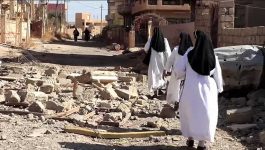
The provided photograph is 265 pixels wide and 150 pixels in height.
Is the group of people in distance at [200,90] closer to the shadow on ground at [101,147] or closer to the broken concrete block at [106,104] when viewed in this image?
the shadow on ground at [101,147]

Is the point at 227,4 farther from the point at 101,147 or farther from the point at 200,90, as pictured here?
the point at 101,147

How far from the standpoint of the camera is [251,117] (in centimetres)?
827

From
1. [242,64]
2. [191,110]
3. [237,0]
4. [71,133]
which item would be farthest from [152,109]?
[237,0]

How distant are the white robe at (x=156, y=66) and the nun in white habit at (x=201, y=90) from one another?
15.6 ft

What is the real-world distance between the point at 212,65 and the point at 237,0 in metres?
13.4

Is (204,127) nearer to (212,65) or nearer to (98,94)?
(212,65)

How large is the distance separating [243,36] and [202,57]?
7.34m

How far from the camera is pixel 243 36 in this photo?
13273mm

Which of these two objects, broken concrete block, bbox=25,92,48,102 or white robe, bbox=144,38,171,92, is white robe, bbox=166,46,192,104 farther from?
broken concrete block, bbox=25,92,48,102

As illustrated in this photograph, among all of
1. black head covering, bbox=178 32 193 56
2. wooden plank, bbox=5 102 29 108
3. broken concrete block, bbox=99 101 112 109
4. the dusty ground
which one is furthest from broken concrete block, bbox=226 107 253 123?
wooden plank, bbox=5 102 29 108

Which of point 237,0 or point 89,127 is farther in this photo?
point 237,0

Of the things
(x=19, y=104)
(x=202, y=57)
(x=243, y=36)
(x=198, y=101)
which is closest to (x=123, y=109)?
(x=19, y=104)

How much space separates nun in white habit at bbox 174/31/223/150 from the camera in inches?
246

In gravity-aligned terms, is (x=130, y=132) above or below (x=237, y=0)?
below
